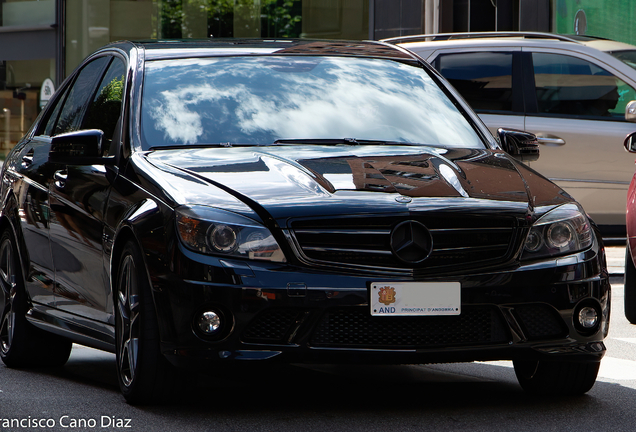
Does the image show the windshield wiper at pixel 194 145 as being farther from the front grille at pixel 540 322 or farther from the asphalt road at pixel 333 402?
the front grille at pixel 540 322

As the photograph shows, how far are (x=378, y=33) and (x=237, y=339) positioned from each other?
15.8m

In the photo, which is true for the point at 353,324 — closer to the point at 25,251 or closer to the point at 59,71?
the point at 25,251

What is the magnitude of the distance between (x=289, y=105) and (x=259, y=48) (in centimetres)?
59

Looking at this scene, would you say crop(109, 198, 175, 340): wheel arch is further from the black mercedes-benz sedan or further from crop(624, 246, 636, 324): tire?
crop(624, 246, 636, 324): tire

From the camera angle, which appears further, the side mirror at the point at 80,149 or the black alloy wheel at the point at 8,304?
the black alloy wheel at the point at 8,304

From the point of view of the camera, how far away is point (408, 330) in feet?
15.8

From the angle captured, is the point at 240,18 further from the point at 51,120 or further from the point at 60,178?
the point at 60,178

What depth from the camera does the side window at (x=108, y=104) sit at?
6000mm

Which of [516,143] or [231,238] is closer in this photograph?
[231,238]

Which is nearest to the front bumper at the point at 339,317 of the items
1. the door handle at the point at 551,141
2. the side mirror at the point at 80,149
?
the side mirror at the point at 80,149

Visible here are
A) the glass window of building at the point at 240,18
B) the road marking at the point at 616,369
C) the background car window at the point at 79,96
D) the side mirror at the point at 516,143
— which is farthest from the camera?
the glass window of building at the point at 240,18

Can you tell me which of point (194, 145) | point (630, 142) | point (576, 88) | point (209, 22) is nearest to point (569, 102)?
point (576, 88)

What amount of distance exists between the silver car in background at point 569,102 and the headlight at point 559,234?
697cm

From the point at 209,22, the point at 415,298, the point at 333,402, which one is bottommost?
the point at 333,402
